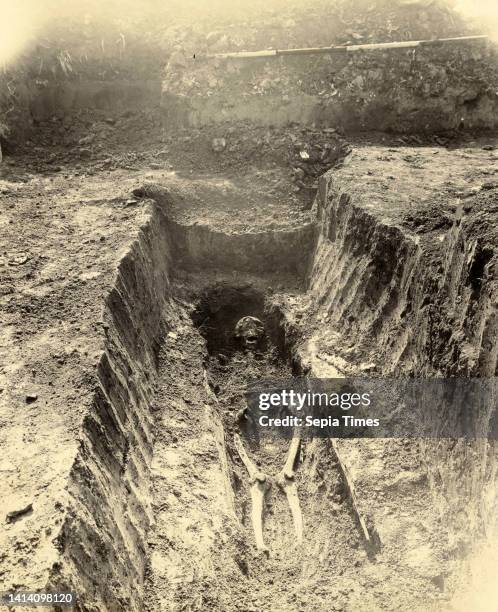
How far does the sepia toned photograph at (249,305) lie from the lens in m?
4.80

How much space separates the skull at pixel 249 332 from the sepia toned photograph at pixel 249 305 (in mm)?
40

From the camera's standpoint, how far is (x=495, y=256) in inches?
204

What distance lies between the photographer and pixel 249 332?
8469 millimetres

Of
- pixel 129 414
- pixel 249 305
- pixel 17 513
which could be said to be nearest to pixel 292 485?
pixel 129 414

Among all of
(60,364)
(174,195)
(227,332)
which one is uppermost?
(174,195)

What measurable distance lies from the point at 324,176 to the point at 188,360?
445 centimetres

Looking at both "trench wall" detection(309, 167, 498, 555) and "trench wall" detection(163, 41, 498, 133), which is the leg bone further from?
"trench wall" detection(163, 41, 498, 133)

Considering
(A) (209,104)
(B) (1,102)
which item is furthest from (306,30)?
(B) (1,102)

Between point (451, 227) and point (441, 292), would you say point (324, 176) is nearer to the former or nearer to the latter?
point (451, 227)

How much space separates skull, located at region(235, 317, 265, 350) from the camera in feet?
27.8

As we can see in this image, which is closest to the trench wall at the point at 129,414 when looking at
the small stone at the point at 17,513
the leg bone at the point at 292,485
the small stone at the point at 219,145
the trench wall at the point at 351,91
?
the small stone at the point at 17,513

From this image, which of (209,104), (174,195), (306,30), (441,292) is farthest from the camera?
(306,30)

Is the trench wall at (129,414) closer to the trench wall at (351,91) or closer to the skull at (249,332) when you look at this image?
the skull at (249,332)

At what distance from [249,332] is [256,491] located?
2.91 meters
